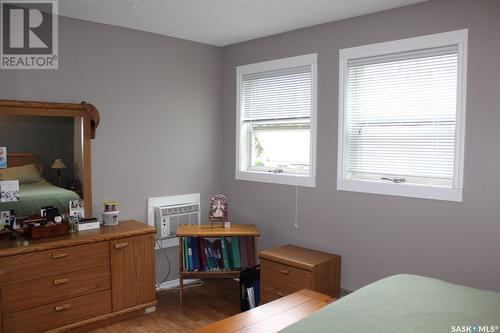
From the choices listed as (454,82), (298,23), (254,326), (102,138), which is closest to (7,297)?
(102,138)

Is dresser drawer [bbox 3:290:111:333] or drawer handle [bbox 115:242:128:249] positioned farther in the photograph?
drawer handle [bbox 115:242:128:249]

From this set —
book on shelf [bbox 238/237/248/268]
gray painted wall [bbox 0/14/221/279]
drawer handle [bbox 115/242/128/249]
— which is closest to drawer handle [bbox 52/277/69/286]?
drawer handle [bbox 115/242/128/249]

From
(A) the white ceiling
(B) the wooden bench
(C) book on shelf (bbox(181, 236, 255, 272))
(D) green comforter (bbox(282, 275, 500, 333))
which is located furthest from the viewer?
(C) book on shelf (bbox(181, 236, 255, 272))

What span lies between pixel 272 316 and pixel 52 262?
1643 millimetres

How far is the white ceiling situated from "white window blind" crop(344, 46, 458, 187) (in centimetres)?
44

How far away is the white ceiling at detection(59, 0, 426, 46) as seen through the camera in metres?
3.01

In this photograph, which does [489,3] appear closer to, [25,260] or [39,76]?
[39,76]

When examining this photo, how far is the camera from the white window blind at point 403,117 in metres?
2.92

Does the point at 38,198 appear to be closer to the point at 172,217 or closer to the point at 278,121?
the point at 172,217

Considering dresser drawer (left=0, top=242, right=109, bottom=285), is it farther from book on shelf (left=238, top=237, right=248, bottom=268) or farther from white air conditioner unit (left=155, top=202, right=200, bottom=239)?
book on shelf (left=238, top=237, right=248, bottom=268)

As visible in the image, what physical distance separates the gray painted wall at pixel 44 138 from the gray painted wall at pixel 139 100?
0.61 ft

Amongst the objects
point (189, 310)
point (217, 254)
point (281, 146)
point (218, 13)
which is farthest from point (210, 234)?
point (218, 13)

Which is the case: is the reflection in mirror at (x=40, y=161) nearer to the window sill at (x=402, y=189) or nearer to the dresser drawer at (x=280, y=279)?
the dresser drawer at (x=280, y=279)

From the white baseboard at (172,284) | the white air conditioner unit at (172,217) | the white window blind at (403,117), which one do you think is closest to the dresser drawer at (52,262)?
the white air conditioner unit at (172,217)
